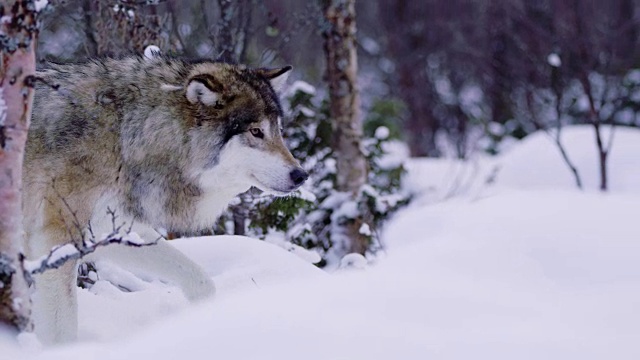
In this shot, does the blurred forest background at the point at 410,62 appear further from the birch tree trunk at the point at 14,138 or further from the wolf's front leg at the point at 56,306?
the wolf's front leg at the point at 56,306

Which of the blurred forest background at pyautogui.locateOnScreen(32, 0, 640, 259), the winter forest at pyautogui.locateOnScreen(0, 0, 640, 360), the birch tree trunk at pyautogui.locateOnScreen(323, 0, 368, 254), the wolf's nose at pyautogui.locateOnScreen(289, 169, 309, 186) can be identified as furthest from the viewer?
the birch tree trunk at pyautogui.locateOnScreen(323, 0, 368, 254)

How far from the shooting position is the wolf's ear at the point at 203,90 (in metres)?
4.29

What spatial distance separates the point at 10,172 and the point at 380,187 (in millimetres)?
5392

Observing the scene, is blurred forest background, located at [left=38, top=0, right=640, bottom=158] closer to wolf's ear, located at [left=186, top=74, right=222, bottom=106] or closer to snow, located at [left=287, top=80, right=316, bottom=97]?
snow, located at [left=287, top=80, right=316, bottom=97]

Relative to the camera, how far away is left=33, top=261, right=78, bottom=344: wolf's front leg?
3869mm

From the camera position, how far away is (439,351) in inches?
101

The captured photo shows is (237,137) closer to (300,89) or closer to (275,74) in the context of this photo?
(275,74)

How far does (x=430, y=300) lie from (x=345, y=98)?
14.1 ft

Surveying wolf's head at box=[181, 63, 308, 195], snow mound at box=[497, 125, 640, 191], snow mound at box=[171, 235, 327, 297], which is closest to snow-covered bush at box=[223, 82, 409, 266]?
snow mound at box=[171, 235, 327, 297]

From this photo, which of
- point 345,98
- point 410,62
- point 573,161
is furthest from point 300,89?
point 410,62

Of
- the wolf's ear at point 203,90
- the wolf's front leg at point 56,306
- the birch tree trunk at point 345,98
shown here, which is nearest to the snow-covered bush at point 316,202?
the birch tree trunk at point 345,98

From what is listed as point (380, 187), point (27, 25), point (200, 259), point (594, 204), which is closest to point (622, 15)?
point (380, 187)

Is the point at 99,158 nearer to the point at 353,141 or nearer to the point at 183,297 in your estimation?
the point at 183,297

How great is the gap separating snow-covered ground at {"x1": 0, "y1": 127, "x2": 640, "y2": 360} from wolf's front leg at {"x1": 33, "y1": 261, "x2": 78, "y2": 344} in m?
0.10
